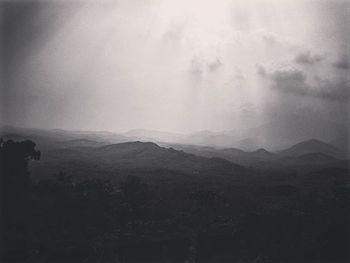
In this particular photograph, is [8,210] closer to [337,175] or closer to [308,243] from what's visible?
[308,243]

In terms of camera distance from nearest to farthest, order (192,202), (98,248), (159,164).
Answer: (98,248)
(192,202)
(159,164)

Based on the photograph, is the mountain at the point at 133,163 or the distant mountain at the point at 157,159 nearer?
the mountain at the point at 133,163

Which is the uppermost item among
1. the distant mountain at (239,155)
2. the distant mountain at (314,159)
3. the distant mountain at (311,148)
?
the distant mountain at (311,148)

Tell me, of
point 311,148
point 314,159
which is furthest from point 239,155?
point 311,148

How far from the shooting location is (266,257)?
18391 mm

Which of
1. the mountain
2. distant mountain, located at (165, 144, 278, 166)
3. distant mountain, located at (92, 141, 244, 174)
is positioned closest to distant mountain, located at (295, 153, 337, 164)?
distant mountain, located at (165, 144, 278, 166)

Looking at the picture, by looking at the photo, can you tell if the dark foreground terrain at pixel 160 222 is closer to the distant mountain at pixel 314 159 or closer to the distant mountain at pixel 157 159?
the distant mountain at pixel 157 159

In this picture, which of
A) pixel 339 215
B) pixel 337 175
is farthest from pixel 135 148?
pixel 339 215

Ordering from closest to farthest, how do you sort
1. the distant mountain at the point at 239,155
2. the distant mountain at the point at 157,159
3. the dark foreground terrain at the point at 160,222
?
the dark foreground terrain at the point at 160,222 → the distant mountain at the point at 157,159 → the distant mountain at the point at 239,155

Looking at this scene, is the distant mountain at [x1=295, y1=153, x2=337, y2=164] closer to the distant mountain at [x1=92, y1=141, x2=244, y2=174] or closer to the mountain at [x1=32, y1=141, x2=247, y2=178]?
the mountain at [x1=32, y1=141, x2=247, y2=178]

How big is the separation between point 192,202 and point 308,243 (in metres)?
10.2

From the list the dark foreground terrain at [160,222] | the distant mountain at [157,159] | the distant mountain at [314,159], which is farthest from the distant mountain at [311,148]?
the dark foreground terrain at [160,222]

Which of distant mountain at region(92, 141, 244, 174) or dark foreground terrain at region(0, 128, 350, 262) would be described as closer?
dark foreground terrain at region(0, 128, 350, 262)

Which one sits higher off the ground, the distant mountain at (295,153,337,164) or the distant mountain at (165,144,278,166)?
the distant mountain at (295,153,337,164)
